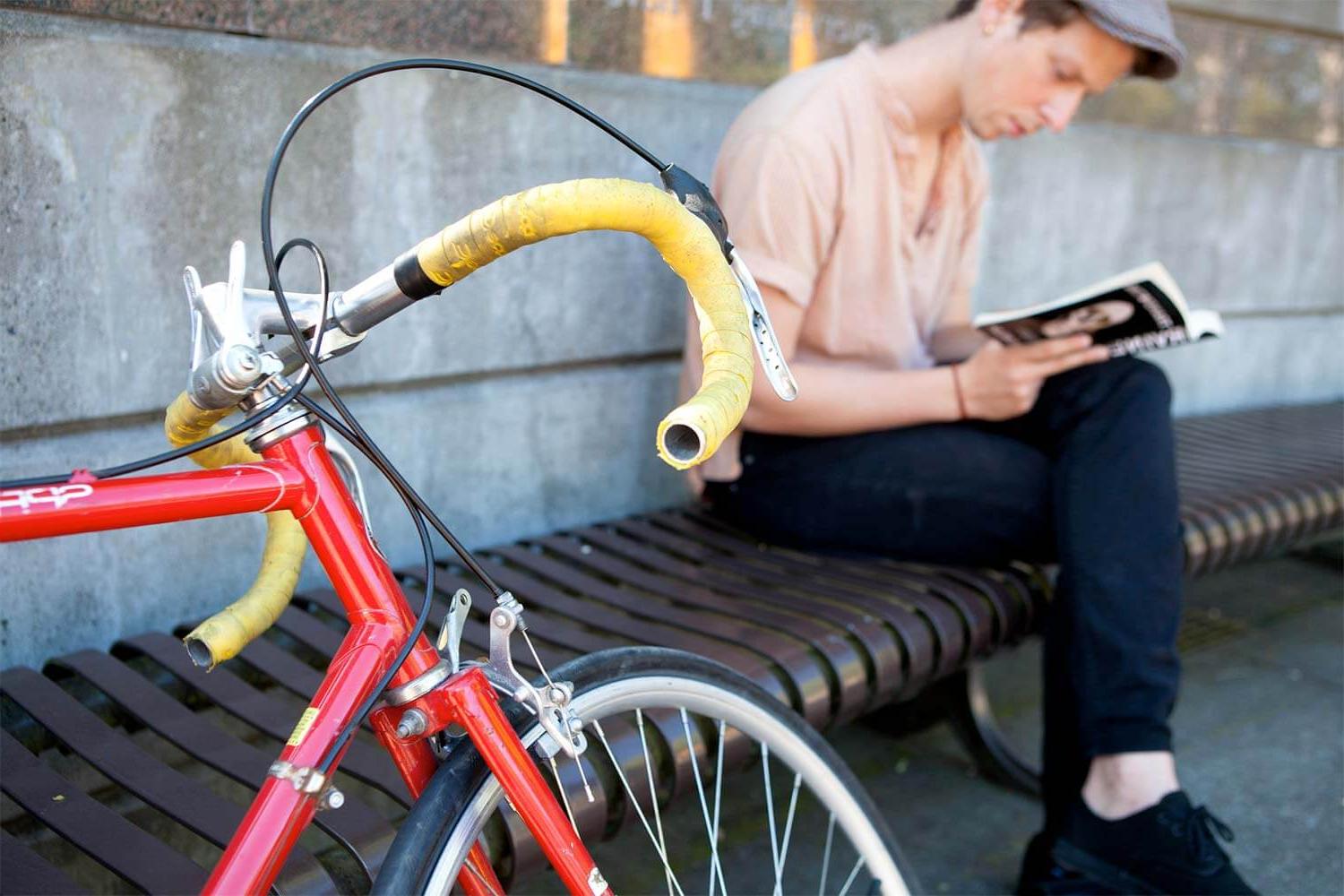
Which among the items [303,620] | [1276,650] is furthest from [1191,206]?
[303,620]

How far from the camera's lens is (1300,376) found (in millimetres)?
4875

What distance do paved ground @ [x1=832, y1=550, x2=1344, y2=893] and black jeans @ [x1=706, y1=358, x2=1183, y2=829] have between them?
1.40 ft

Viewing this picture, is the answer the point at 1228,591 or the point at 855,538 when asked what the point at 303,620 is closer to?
the point at 855,538

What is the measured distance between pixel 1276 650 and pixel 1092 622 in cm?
190

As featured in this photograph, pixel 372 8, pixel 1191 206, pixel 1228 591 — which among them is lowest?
pixel 1228 591

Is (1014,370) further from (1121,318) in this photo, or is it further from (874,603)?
(874,603)

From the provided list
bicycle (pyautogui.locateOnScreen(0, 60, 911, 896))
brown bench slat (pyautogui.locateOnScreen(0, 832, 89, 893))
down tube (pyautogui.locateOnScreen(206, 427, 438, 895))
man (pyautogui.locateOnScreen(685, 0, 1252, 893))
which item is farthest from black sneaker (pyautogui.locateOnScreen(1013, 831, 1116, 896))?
brown bench slat (pyautogui.locateOnScreen(0, 832, 89, 893))

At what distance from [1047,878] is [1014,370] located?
882 millimetres

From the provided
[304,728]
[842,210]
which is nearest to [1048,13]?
[842,210]

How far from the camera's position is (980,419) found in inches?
104

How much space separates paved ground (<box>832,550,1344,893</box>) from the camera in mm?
2555

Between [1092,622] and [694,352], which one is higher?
[694,352]

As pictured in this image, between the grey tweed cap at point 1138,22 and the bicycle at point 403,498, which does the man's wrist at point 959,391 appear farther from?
the bicycle at point 403,498

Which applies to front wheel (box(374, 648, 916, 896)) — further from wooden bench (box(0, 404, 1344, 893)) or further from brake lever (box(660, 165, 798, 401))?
brake lever (box(660, 165, 798, 401))
